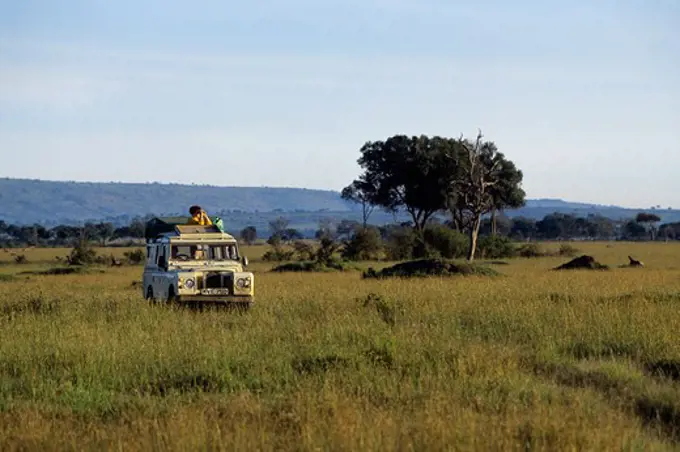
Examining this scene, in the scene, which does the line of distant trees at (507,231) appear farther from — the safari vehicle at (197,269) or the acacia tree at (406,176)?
the safari vehicle at (197,269)

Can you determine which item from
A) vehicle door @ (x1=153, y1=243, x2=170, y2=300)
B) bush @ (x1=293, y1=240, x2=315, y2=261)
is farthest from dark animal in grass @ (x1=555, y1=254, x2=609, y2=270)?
vehicle door @ (x1=153, y1=243, x2=170, y2=300)

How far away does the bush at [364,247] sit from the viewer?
6000 cm

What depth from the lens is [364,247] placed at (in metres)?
60.1

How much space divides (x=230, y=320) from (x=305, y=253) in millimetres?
39266

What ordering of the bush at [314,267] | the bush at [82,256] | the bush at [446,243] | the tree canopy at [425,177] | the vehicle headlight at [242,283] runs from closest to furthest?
the vehicle headlight at [242,283] < the bush at [314,267] < the bush at [446,243] < the bush at [82,256] < the tree canopy at [425,177]

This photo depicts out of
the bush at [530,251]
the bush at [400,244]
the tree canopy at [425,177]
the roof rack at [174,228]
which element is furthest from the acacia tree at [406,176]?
the roof rack at [174,228]

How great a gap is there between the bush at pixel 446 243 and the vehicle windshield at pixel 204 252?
112 ft

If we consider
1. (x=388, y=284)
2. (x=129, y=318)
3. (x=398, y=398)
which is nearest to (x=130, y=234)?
(x=388, y=284)

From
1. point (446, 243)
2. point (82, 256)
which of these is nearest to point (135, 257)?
point (82, 256)

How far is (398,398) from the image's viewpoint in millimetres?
11203

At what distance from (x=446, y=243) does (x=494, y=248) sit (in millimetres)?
4655

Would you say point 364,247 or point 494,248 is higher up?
point 494,248

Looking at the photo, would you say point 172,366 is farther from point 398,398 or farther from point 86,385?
point 398,398

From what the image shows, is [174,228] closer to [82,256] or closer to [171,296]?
[171,296]
